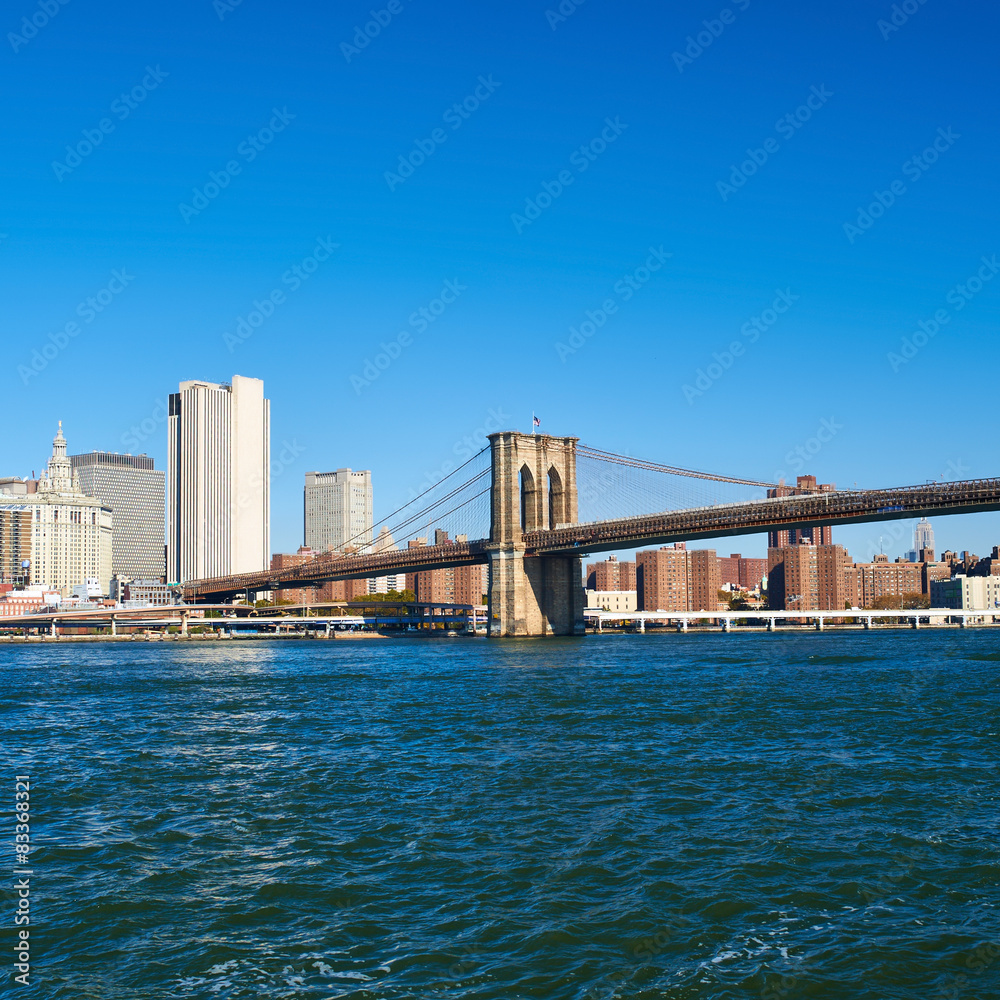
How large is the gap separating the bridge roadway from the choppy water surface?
3705 centimetres

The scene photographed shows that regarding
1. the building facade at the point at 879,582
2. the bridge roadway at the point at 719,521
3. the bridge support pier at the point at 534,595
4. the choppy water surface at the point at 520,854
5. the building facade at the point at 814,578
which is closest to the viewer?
the choppy water surface at the point at 520,854

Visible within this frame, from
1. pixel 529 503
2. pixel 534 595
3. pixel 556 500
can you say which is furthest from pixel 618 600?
pixel 534 595

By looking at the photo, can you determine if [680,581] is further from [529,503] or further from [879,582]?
[529,503]

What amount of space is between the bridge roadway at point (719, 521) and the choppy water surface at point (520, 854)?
3705cm

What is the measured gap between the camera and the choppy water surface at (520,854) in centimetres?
896

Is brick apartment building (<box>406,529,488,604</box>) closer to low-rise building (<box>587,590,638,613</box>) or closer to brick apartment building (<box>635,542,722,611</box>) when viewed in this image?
low-rise building (<box>587,590,638,613</box>)

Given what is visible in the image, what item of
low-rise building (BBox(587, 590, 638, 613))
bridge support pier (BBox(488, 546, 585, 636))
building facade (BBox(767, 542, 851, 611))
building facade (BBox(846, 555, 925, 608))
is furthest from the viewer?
low-rise building (BBox(587, 590, 638, 613))

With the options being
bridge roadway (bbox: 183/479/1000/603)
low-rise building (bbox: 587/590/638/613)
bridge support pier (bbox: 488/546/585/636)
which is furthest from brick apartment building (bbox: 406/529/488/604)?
bridge support pier (bbox: 488/546/585/636)

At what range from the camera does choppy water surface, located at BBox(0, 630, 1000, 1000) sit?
353 inches

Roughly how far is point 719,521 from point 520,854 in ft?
196

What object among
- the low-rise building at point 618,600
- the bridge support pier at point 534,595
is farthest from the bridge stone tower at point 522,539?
the low-rise building at point 618,600

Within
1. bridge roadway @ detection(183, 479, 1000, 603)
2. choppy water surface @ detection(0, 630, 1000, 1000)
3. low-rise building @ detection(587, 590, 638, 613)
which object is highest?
bridge roadway @ detection(183, 479, 1000, 603)

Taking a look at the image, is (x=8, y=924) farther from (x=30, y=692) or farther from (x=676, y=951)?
(x=30, y=692)

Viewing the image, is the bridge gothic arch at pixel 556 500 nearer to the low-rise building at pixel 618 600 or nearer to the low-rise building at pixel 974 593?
the low-rise building at pixel 618 600
